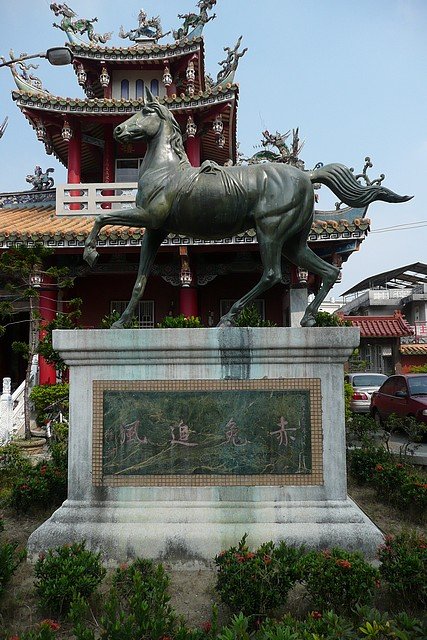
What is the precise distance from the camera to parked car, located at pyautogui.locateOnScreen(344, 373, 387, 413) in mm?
15188

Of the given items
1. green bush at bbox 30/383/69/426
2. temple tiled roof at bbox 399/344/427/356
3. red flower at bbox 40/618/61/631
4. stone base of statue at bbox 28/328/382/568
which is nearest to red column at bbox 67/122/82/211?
green bush at bbox 30/383/69/426

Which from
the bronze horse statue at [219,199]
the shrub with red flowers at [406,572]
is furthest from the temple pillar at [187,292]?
the shrub with red flowers at [406,572]

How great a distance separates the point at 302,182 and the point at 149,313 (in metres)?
9.92

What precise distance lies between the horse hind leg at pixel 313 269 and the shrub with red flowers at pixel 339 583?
209 centimetres

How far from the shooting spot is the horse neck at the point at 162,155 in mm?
4656

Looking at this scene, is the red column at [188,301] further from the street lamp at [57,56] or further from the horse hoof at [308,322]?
the horse hoof at [308,322]

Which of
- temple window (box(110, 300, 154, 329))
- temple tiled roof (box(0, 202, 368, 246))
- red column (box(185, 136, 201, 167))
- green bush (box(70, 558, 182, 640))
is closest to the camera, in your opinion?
green bush (box(70, 558, 182, 640))

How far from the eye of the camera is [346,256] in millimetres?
12047

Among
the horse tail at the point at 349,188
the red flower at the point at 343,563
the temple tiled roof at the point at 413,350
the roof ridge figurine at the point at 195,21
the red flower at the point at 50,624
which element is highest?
the roof ridge figurine at the point at 195,21

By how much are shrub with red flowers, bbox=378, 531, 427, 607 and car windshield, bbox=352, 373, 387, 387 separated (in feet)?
42.9

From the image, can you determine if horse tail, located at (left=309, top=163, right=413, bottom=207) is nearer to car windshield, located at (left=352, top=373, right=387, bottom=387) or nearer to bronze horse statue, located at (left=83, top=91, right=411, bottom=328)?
bronze horse statue, located at (left=83, top=91, right=411, bottom=328)

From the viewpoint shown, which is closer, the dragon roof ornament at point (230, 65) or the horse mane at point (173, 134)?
the horse mane at point (173, 134)

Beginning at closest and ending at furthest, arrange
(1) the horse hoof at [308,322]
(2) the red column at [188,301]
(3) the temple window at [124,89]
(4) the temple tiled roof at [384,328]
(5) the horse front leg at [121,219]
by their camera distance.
Answer: 1. (5) the horse front leg at [121,219]
2. (1) the horse hoof at [308,322]
3. (2) the red column at [188,301]
4. (3) the temple window at [124,89]
5. (4) the temple tiled roof at [384,328]

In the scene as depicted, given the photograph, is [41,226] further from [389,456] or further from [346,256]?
[389,456]
